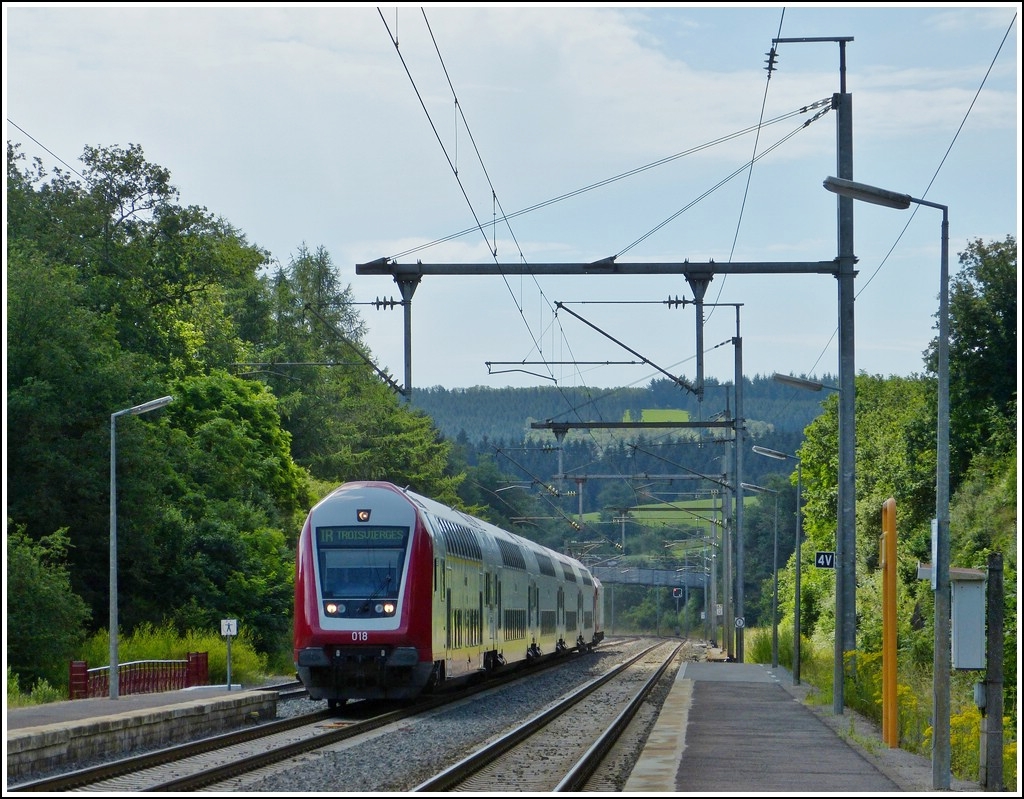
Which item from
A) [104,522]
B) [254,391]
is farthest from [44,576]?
[254,391]

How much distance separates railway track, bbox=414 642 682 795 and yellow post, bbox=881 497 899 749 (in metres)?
3.64

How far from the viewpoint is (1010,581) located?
35.9 m

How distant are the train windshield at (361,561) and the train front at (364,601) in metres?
0.02

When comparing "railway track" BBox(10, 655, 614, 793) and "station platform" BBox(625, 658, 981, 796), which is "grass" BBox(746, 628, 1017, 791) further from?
"railway track" BBox(10, 655, 614, 793)

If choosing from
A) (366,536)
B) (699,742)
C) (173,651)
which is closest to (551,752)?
(699,742)

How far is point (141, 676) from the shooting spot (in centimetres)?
3419

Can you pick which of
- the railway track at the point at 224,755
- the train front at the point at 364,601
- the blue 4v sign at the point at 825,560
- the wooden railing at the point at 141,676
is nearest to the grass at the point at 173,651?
the wooden railing at the point at 141,676

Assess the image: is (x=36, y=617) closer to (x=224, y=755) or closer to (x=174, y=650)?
(x=174, y=650)

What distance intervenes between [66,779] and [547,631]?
30209mm

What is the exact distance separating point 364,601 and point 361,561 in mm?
665

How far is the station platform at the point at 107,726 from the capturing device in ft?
53.3

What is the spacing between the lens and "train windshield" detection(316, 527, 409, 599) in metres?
24.8

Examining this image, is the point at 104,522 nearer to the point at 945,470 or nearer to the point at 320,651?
the point at 320,651

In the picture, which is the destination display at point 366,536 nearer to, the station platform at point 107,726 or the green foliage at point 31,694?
the station platform at point 107,726
